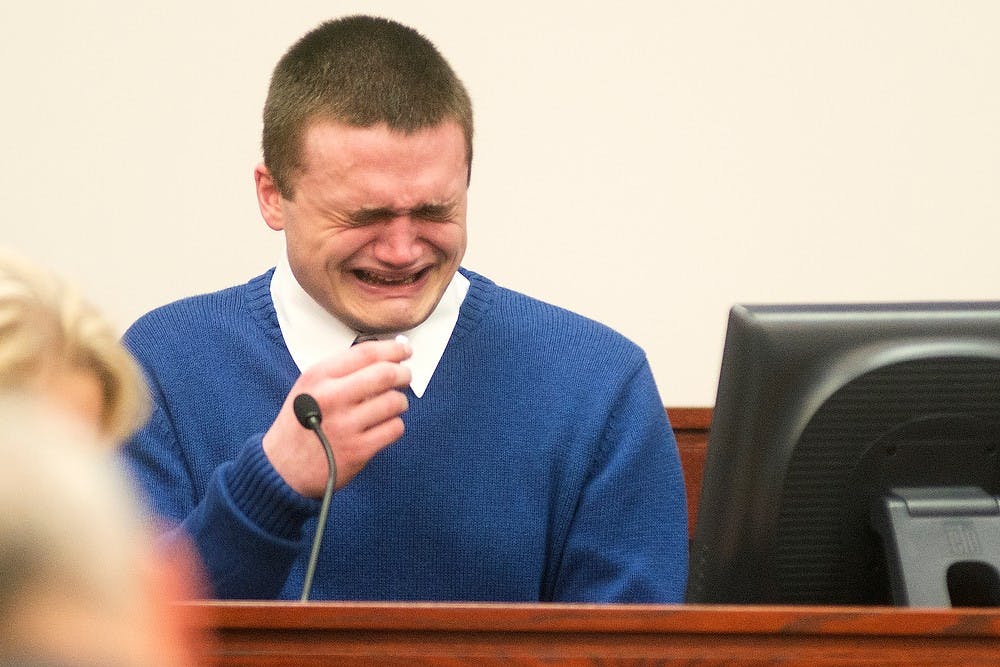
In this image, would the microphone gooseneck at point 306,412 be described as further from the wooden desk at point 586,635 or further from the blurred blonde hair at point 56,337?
the blurred blonde hair at point 56,337

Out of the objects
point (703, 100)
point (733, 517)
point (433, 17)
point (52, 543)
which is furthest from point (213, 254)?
point (52, 543)

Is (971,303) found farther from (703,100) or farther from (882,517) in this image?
(703,100)

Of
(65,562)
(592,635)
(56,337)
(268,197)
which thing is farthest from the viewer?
(268,197)

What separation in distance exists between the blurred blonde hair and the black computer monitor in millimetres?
524

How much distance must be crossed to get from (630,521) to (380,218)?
1.45 feet

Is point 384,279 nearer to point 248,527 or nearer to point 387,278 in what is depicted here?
point 387,278

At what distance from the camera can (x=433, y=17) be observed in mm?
2547

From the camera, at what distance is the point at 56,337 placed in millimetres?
721

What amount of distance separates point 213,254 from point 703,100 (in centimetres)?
91

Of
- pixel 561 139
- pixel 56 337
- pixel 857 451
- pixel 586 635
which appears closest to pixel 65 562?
pixel 56 337

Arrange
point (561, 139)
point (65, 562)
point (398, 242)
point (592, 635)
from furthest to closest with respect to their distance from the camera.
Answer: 1. point (561, 139)
2. point (398, 242)
3. point (592, 635)
4. point (65, 562)

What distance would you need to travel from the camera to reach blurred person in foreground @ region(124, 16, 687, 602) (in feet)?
5.30

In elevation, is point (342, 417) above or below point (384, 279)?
below

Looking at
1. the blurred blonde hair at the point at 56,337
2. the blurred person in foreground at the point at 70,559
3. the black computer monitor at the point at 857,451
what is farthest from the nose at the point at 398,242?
the blurred person in foreground at the point at 70,559
